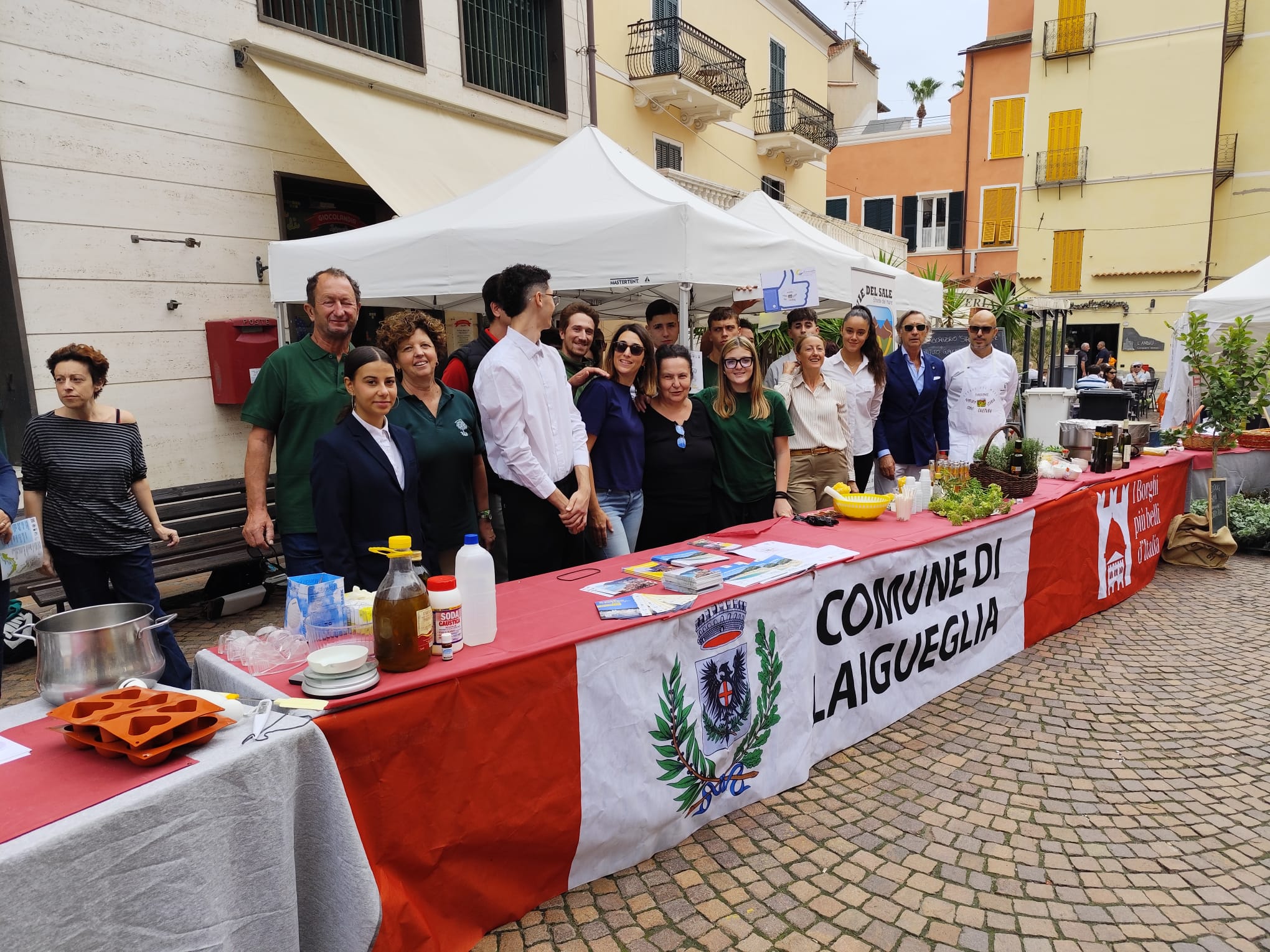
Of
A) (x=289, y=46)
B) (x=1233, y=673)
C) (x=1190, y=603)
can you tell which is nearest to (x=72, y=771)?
(x=1233, y=673)

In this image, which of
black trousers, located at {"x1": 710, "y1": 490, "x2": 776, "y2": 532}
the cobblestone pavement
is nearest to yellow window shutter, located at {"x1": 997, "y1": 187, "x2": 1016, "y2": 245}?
the cobblestone pavement

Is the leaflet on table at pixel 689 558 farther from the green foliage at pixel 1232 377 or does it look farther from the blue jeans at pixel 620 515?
the green foliage at pixel 1232 377

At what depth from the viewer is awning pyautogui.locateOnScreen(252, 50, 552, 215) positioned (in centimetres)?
746

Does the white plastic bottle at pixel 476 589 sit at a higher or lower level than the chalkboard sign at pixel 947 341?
lower

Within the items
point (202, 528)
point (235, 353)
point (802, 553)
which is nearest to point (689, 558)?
point (802, 553)

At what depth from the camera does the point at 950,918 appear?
7.77 ft

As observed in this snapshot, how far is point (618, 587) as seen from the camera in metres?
2.89

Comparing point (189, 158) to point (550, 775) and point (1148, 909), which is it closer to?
point (550, 775)

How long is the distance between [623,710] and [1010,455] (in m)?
3.18

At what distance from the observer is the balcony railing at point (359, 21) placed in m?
7.78

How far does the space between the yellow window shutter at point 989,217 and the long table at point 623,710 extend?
24525 mm

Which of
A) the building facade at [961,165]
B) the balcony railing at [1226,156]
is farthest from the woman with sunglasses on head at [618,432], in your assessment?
the balcony railing at [1226,156]

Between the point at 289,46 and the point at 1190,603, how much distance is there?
9.18 meters

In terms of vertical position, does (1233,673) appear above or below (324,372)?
below
